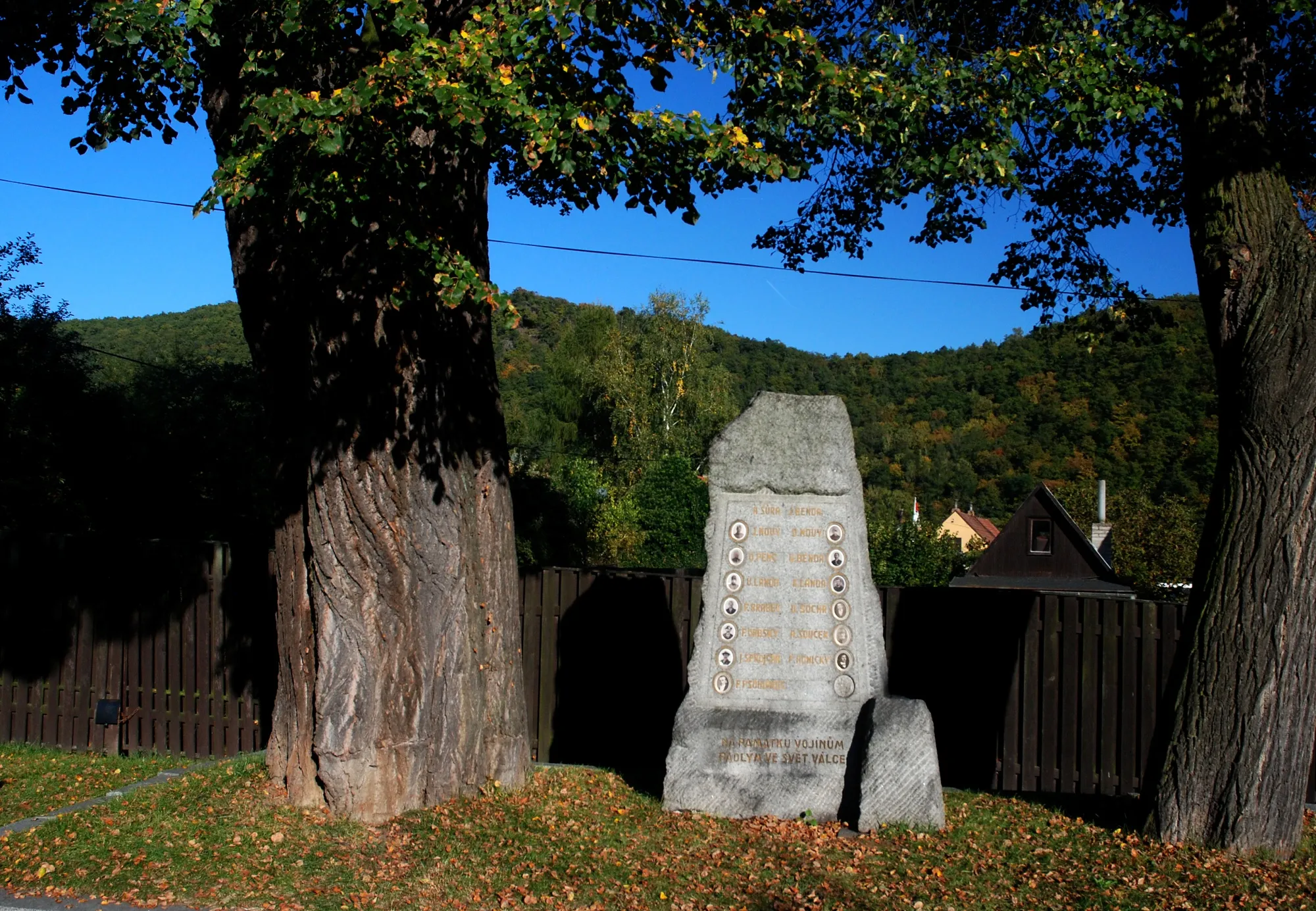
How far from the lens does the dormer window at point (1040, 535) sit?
42688mm

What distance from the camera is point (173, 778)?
739 cm

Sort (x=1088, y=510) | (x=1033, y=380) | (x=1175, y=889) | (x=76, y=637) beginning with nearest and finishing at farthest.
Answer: (x=1175, y=889) → (x=76, y=637) → (x=1088, y=510) → (x=1033, y=380)

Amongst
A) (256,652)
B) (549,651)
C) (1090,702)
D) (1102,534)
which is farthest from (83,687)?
(1102,534)

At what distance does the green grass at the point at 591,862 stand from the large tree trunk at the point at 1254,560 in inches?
12.2

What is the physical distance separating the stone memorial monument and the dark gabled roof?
35741 millimetres

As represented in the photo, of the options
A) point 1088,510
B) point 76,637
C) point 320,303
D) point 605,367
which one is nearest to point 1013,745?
point 320,303

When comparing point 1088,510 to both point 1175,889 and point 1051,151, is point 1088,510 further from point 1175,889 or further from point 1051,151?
point 1175,889

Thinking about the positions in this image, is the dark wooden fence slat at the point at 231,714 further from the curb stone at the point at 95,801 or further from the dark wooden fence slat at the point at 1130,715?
the dark wooden fence slat at the point at 1130,715

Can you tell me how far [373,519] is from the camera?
256 inches

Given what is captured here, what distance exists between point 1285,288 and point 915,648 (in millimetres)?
4169

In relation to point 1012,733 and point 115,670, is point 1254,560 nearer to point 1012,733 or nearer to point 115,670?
point 1012,733

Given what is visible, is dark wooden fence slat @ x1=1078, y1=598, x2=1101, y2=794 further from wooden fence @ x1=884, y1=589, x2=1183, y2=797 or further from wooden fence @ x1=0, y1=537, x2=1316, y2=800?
wooden fence @ x1=0, y1=537, x2=1316, y2=800

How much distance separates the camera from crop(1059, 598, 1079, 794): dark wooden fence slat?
8.44m

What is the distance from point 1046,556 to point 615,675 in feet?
122
